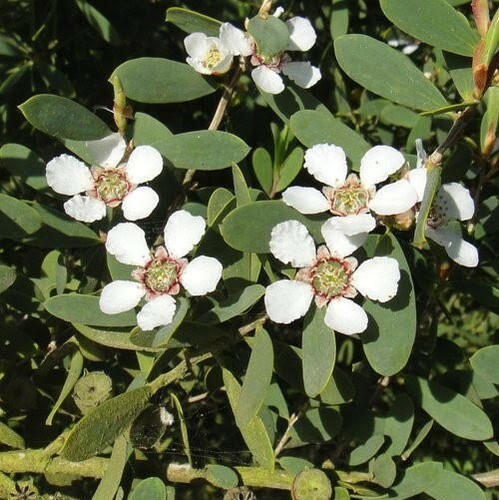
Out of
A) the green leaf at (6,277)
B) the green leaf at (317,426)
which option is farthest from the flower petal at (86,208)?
the green leaf at (317,426)

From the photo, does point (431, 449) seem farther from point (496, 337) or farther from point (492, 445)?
point (492, 445)

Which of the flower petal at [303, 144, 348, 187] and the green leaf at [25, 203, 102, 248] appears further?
the green leaf at [25, 203, 102, 248]

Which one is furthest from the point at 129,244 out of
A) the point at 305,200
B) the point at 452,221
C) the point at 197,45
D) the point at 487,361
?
the point at 487,361

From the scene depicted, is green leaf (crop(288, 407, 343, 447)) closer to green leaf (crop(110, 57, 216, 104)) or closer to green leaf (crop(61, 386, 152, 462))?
green leaf (crop(61, 386, 152, 462))

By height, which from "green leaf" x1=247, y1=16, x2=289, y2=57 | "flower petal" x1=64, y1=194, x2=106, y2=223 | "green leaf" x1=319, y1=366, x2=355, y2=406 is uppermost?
"green leaf" x1=247, y1=16, x2=289, y2=57

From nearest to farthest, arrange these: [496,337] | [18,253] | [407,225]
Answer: [407,225], [18,253], [496,337]

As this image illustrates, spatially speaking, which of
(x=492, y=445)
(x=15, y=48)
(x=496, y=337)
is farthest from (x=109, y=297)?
(x=496, y=337)

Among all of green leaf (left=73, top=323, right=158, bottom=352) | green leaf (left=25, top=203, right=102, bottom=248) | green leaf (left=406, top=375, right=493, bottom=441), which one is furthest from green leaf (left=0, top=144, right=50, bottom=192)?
green leaf (left=406, top=375, right=493, bottom=441)
